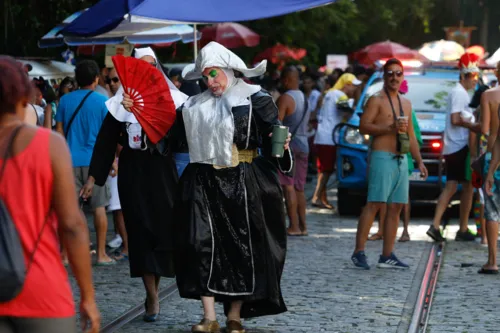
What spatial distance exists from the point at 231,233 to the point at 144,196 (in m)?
1.02

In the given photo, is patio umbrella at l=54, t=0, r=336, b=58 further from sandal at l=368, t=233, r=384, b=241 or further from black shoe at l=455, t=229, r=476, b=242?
black shoe at l=455, t=229, r=476, b=242

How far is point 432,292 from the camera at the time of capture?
9641mm

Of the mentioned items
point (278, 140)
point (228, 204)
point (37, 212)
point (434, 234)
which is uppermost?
point (37, 212)

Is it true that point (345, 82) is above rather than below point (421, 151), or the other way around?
above

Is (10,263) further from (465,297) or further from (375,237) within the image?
(375,237)

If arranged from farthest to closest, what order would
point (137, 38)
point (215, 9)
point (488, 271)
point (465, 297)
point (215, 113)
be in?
point (137, 38) → point (488, 271) → point (215, 9) → point (465, 297) → point (215, 113)

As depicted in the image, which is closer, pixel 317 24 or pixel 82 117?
pixel 82 117

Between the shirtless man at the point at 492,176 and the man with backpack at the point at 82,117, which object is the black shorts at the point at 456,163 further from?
the man with backpack at the point at 82,117

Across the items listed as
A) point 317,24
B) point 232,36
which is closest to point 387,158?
point 232,36

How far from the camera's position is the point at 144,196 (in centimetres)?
833

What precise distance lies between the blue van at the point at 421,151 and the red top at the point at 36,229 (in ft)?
35.9

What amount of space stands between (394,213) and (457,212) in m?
5.75

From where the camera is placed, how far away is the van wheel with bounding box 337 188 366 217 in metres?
15.8

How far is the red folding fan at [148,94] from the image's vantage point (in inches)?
310
